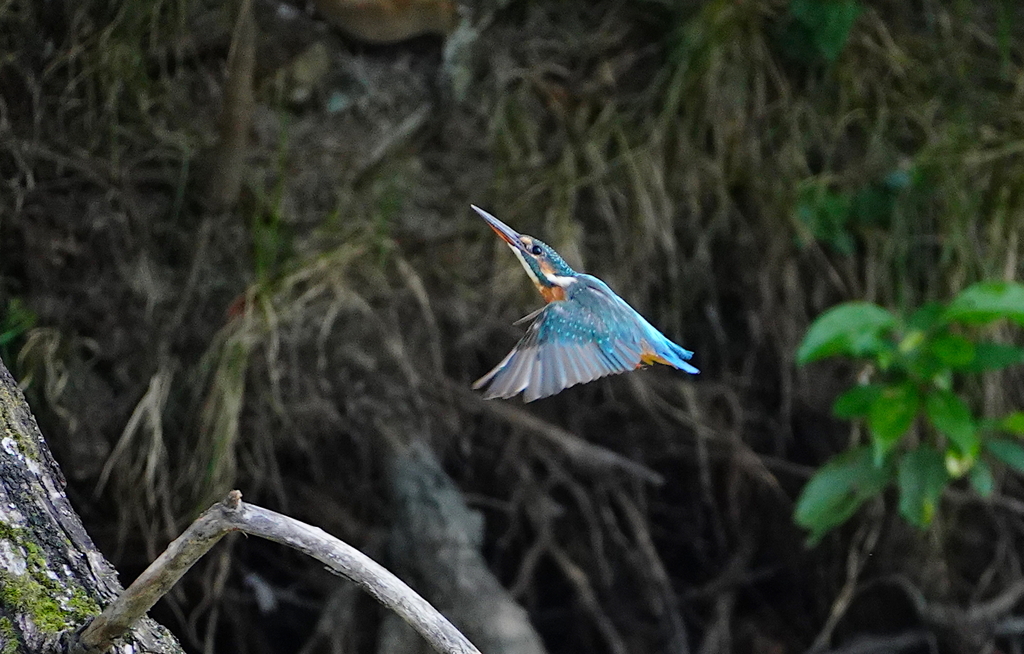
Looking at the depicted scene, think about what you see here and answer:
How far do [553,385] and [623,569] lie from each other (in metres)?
1.37

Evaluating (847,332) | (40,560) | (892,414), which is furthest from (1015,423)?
(40,560)

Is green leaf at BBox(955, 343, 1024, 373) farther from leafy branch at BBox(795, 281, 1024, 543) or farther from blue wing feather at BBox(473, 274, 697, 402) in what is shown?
blue wing feather at BBox(473, 274, 697, 402)

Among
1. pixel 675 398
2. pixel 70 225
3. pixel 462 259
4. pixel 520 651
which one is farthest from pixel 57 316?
pixel 675 398

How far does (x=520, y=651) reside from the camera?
2.42m

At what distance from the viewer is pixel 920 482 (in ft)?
7.75

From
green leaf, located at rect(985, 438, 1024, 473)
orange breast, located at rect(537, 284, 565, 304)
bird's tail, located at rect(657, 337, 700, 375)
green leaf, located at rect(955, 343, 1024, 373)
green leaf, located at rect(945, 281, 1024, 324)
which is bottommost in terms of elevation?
green leaf, located at rect(985, 438, 1024, 473)

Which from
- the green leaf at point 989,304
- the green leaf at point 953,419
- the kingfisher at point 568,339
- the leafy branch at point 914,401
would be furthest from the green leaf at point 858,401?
the kingfisher at point 568,339

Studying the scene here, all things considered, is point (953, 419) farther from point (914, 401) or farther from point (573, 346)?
point (573, 346)

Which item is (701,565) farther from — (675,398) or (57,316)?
(57,316)

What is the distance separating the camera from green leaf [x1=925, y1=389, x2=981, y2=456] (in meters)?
2.20

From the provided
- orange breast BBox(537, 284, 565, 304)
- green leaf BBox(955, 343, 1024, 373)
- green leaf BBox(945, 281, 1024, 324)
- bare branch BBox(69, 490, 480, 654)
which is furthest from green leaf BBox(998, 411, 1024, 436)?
bare branch BBox(69, 490, 480, 654)

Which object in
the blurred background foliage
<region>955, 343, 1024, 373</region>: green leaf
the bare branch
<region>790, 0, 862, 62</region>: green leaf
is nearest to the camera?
the bare branch

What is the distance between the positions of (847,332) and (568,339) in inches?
28.7

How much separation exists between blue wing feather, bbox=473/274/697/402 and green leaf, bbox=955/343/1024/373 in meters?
0.71
